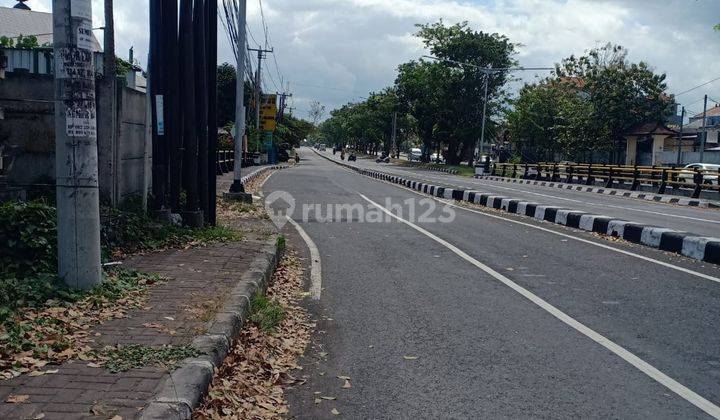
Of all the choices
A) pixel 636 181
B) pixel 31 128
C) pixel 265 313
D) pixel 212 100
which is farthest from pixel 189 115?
pixel 636 181

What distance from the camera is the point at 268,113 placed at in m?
54.5

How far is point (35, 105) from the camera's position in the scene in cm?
995

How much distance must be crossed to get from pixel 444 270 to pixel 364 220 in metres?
5.88

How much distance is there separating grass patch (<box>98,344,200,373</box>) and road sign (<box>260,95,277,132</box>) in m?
50.7

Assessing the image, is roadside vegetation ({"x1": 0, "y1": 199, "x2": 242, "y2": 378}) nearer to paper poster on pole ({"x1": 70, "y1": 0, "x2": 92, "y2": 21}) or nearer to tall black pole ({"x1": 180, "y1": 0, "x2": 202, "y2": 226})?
tall black pole ({"x1": 180, "y1": 0, "x2": 202, "y2": 226})

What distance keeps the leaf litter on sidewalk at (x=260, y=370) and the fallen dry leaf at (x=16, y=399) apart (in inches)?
36.7

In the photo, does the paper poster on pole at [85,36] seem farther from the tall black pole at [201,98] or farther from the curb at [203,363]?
the tall black pole at [201,98]

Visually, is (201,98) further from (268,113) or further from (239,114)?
(268,113)

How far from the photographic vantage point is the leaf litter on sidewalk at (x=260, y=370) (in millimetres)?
4047

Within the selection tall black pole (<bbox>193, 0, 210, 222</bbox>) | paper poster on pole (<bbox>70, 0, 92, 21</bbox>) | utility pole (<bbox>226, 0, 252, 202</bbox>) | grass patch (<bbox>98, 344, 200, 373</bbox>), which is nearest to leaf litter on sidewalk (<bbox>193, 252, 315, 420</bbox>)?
grass patch (<bbox>98, 344, 200, 373</bbox>)

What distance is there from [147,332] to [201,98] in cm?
642

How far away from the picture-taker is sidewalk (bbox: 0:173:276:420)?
11.7 ft

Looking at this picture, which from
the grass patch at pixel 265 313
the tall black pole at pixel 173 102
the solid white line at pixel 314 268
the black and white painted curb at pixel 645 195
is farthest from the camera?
the black and white painted curb at pixel 645 195

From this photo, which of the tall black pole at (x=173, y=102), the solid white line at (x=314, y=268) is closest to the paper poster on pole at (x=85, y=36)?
the solid white line at (x=314, y=268)
